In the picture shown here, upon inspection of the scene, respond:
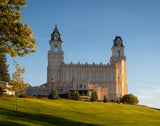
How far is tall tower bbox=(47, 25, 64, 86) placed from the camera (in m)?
93.8

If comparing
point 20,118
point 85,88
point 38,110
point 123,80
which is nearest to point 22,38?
point 20,118

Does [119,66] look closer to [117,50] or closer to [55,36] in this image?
[117,50]

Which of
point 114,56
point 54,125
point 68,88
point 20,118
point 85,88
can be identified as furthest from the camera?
point 114,56

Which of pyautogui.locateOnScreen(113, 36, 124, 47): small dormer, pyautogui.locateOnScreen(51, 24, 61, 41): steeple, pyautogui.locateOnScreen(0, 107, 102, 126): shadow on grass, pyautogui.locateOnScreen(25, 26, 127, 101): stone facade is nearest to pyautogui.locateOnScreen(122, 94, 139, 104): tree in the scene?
pyautogui.locateOnScreen(25, 26, 127, 101): stone facade

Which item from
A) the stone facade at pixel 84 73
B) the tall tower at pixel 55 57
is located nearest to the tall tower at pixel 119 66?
the stone facade at pixel 84 73

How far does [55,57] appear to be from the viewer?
9562 centimetres

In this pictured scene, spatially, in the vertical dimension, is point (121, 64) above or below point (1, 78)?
Result: above

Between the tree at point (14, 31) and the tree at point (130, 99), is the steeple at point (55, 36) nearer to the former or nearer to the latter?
the tree at point (130, 99)

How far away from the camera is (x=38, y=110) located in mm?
32219

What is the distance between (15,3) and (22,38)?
143 inches

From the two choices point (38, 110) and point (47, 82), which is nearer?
point (38, 110)

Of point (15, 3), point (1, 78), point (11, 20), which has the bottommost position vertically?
point (1, 78)

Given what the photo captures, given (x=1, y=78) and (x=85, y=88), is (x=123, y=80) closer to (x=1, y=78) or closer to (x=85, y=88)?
(x=85, y=88)

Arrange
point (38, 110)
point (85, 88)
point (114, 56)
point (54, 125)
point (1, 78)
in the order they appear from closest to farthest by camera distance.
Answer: point (54, 125), point (38, 110), point (1, 78), point (85, 88), point (114, 56)
